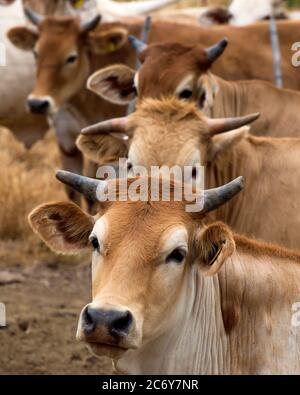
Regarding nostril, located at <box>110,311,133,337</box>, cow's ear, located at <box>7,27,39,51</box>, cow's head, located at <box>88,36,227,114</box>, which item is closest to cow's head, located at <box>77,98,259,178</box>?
cow's head, located at <box>88,36,227,114</box>

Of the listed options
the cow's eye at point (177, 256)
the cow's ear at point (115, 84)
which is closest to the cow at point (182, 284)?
the cow's eye at point (177, 256)

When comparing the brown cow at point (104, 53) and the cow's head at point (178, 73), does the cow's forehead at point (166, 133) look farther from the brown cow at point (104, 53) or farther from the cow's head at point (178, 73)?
the brown cow at point (104, 53)

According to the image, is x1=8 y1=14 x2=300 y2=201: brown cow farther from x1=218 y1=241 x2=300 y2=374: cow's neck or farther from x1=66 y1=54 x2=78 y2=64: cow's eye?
x1=218 y1=241 x2=300 y2=374: cow's neck

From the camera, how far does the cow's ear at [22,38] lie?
385 inches

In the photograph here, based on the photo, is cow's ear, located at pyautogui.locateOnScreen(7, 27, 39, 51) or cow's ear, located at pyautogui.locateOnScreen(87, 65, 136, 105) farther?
cow's ear, located at pyautogui.locateOnScreen(7, 27, 39, 51)

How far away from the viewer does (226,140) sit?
6531mm

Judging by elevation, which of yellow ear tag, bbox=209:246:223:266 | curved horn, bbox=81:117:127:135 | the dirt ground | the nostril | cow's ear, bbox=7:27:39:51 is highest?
cow's ear, bbox=7:27:39:51

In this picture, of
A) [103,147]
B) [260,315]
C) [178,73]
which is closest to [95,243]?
[260,315]

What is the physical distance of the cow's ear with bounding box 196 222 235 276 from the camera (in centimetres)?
459

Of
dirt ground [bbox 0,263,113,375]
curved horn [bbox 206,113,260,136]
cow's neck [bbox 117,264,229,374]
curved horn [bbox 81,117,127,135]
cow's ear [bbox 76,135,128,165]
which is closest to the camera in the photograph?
cow's neck [bbox 117,264,229,374]

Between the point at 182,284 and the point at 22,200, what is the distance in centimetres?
540

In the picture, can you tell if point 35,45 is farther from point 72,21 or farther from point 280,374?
point 280,374

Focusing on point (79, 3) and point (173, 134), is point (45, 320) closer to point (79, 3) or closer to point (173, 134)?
point (173, 134)
